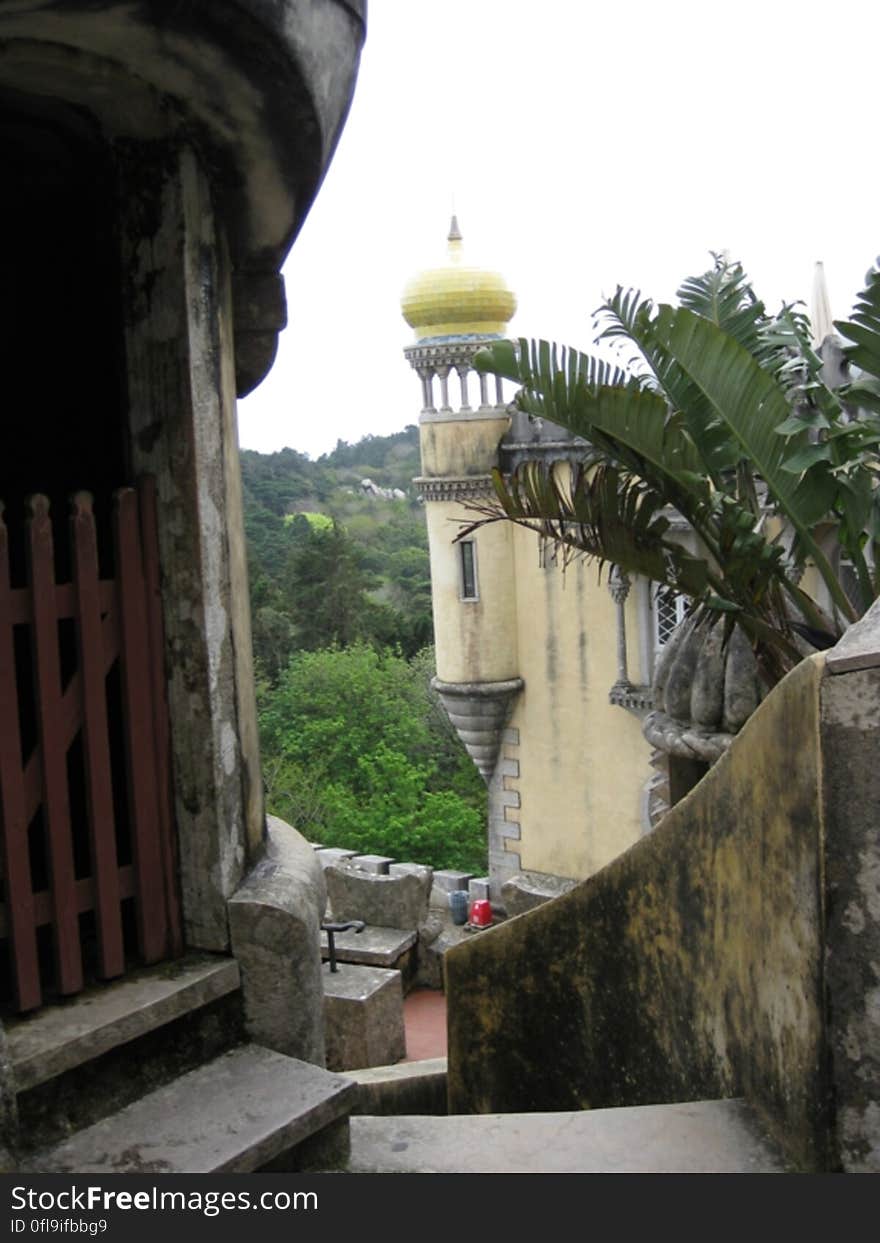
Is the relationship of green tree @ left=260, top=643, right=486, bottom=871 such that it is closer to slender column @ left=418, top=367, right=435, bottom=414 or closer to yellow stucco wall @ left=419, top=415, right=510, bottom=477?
yellow stucco wall @ left=419, top=415, right=510, bottom=477

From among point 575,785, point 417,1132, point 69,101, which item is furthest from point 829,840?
point 575,785

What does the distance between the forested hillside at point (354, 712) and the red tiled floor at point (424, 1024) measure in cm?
801

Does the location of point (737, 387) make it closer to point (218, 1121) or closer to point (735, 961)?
point (735, 961)

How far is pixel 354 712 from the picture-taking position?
98.1 ft

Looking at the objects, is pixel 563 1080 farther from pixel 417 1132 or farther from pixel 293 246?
pixel 293 246

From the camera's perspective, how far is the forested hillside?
24.3 meters

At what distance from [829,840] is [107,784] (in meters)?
1.34

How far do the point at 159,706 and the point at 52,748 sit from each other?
28 centimetres

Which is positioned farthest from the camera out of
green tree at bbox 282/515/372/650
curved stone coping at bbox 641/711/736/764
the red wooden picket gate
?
green tree at bbox 282/515/372/650

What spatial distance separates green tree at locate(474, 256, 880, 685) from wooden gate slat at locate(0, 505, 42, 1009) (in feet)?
8.97

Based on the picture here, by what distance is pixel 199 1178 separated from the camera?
7.51 ft

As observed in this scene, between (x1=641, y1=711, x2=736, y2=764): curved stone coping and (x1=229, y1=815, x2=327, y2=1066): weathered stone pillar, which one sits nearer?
(x1=229, y1=815, x2=327, y2=1066): weathered stone pillar

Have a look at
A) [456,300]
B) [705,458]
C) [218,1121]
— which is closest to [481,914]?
[456,300]

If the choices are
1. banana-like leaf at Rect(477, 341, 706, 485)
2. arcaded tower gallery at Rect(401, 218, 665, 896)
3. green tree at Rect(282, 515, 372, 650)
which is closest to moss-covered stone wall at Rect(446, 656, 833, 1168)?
banana-like leaf at Rect(477, 341, 706, 485)
